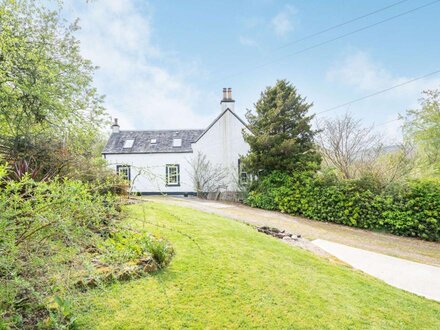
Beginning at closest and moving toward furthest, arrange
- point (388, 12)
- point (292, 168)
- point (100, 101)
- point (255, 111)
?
point (100, 101), point (388, 12), point (292, 168), point (255, 111)

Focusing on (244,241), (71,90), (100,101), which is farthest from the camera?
(100,101)

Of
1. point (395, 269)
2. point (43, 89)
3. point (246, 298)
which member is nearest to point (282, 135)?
point (395, 269)

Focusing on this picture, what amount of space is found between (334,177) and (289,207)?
2735 mm

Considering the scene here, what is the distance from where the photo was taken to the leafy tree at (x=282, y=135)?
Answer: 43.9 ft

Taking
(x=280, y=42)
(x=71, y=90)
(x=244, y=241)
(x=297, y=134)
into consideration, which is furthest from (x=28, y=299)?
(x=280, y=42)

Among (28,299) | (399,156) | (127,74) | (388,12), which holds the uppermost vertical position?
(388,12)

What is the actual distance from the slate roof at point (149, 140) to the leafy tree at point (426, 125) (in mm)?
17460

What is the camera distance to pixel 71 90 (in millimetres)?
6812

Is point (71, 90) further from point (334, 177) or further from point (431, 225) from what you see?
point (431, 225)

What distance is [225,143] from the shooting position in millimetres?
18047

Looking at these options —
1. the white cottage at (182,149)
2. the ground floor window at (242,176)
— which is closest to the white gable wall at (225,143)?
the white cottage at (182,149)

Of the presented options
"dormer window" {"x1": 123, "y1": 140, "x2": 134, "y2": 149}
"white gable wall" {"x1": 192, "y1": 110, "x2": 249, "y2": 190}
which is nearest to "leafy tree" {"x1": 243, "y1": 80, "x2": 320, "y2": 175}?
"white gable wall" {"x1": 192, "y1": 110, "x2": 249, "y2": 190}

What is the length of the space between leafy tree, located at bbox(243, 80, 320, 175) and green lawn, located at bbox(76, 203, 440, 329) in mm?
9273

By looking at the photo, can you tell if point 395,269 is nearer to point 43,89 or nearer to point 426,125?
point 43,89
